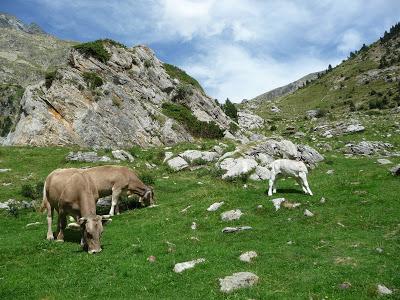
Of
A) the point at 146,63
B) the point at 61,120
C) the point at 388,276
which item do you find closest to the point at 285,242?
the point at 388,276

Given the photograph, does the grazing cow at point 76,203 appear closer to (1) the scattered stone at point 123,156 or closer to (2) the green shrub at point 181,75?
(1) the scattered stone at point 123,156

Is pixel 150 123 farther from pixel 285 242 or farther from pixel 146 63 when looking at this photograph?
pixel 285 242

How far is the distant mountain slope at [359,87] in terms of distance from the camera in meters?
120

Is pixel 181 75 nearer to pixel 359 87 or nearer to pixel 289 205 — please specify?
pixel 289 205

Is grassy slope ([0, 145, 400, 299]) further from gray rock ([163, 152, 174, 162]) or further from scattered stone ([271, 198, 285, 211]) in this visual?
gray rock ([163, 152, 174, 162])

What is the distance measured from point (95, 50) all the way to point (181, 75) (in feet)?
57.6

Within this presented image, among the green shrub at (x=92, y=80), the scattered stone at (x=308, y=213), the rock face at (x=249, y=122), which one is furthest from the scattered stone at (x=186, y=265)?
the rock face at (x=249, y=122)

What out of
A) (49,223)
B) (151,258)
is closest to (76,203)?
(49,223)

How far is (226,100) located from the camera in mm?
102562

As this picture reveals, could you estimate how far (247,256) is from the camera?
1645 centimetres

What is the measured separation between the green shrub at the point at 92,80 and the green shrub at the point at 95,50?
454 cm

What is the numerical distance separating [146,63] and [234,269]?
55.6 meters

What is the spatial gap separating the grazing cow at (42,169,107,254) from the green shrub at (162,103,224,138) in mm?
38710

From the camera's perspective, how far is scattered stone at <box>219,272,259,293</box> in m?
13.9
